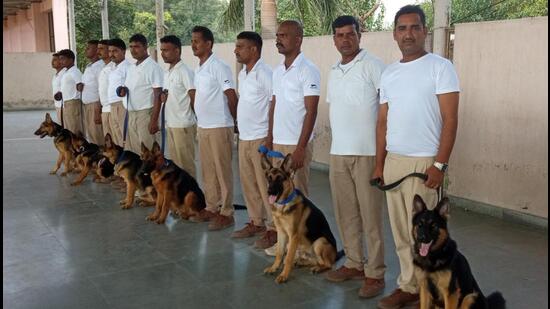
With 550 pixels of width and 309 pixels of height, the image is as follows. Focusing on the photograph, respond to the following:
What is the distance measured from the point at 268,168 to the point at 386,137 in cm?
103

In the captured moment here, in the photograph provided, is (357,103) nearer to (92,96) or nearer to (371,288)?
(371,288)

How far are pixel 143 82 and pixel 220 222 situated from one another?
2.13m

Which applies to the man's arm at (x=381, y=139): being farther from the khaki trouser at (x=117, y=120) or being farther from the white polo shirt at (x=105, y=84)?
the white polo shirt at (x=105, y=84)

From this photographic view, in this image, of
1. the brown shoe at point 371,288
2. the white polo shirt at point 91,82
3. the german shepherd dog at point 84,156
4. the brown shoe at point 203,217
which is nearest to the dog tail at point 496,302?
the brown shoe at point 371,288

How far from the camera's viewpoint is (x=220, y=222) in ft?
18.1

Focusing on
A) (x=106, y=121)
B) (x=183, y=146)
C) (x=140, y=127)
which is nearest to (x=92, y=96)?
(x=106, y=121)

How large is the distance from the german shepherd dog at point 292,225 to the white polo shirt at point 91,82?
5.12 meters

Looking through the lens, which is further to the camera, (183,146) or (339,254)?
(183,146)

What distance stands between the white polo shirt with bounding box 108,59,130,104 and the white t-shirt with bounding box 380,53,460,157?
4.47 metres

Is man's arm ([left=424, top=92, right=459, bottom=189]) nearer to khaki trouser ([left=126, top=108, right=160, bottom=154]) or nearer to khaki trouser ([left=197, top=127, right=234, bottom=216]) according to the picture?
khaki trouser ([left=197, top=127, right=234, bottom=216])

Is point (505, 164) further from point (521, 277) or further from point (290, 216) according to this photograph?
point (290, 216)

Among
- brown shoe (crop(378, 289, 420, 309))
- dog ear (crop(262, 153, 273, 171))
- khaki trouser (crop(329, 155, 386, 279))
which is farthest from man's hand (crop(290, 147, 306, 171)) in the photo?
brown shoe (crop(378, 289, 420, 309))

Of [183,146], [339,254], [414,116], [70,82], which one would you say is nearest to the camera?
[414,116]

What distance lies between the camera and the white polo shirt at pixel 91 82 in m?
8.37
